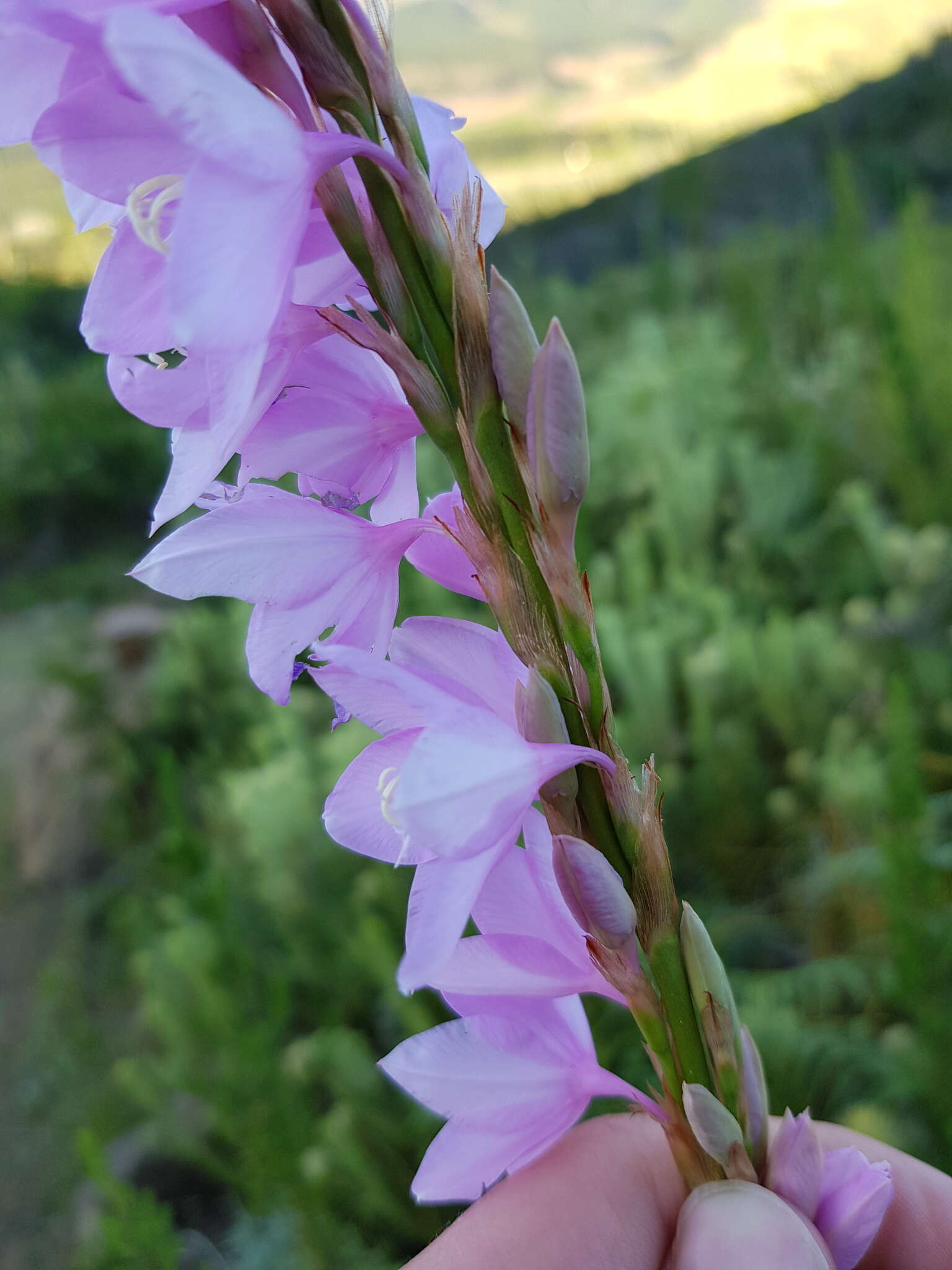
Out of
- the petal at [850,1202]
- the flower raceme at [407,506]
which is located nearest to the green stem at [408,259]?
the flower raceme at [407,506]

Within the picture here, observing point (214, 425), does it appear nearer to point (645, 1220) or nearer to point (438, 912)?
point (438, 912)

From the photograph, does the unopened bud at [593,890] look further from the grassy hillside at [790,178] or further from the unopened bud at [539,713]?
the grassy hillside at [790,178]

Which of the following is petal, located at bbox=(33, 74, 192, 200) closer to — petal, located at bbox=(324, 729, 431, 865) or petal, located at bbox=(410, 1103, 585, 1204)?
petal, located at bbox=(324, 729, 431, 865)

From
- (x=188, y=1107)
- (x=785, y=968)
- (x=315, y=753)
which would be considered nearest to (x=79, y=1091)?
(x=188, y=1107)

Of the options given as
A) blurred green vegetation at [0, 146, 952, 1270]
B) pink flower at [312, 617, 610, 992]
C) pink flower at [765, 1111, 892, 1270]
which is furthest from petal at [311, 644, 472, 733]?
blurred green vegetation at [0, 146, 952, 1270]

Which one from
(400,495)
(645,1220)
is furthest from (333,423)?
(645,1220)

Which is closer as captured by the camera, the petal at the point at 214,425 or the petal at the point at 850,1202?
the petal at the point at 214,425
